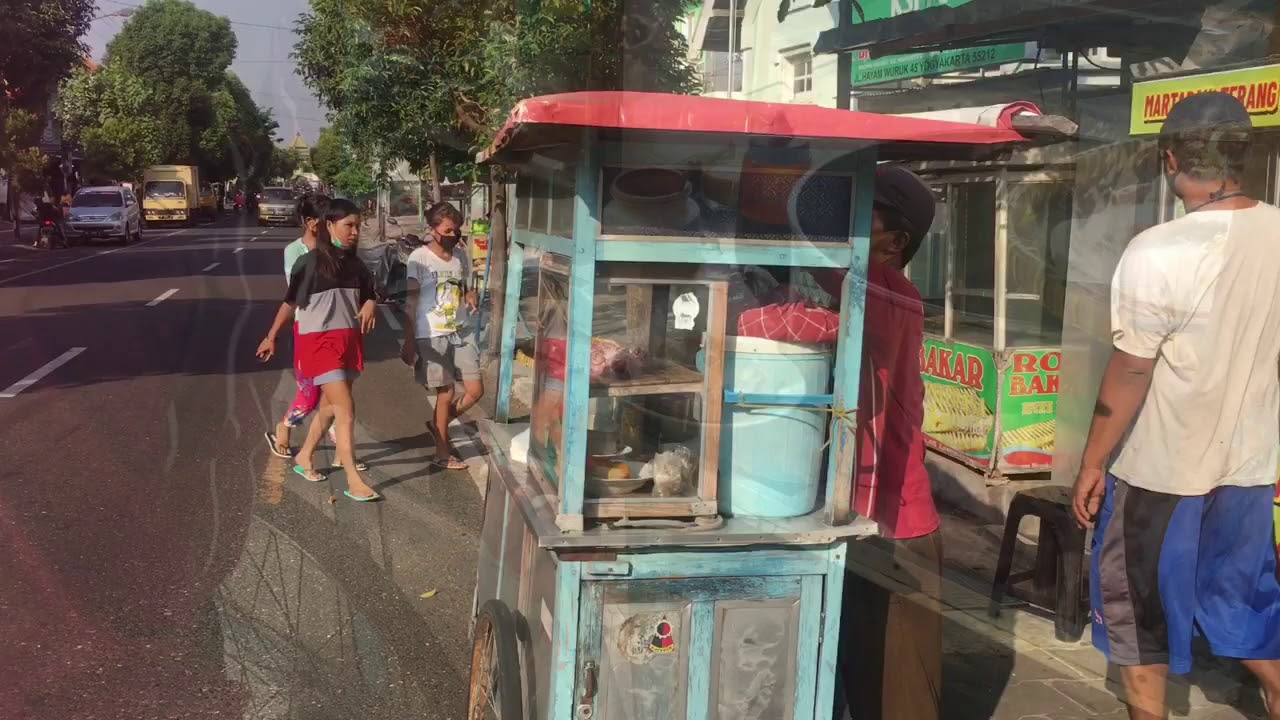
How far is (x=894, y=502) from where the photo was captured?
2.90 metres

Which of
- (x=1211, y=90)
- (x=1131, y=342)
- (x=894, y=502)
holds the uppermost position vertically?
(x=1211, y=90)

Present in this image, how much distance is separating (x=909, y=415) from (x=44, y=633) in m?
3.09

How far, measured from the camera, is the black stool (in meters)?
4.04

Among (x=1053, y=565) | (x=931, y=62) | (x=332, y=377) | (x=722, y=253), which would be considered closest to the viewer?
(x=722, y=253)

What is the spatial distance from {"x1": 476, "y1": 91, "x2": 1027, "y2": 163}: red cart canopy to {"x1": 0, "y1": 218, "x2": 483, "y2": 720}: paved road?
6.70 ft

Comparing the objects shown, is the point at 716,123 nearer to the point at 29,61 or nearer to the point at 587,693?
the point at 587,693

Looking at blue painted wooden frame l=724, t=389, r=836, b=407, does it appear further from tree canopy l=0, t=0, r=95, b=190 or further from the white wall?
tree canopy l=0, t=0, r=95, b=190

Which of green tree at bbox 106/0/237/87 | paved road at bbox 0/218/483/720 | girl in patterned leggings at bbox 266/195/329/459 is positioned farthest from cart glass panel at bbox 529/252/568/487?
girl in patterned leggings at bbox 266/195/329/459

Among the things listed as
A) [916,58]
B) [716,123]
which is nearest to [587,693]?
[716,123]

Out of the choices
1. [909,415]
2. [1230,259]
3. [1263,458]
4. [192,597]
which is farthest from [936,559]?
[192,597]

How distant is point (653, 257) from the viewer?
2393 millimetres

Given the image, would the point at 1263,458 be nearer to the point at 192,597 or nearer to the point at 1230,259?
the point at 1230,259

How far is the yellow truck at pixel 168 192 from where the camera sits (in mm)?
36000

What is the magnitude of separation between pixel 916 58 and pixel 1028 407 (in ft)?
7.07
